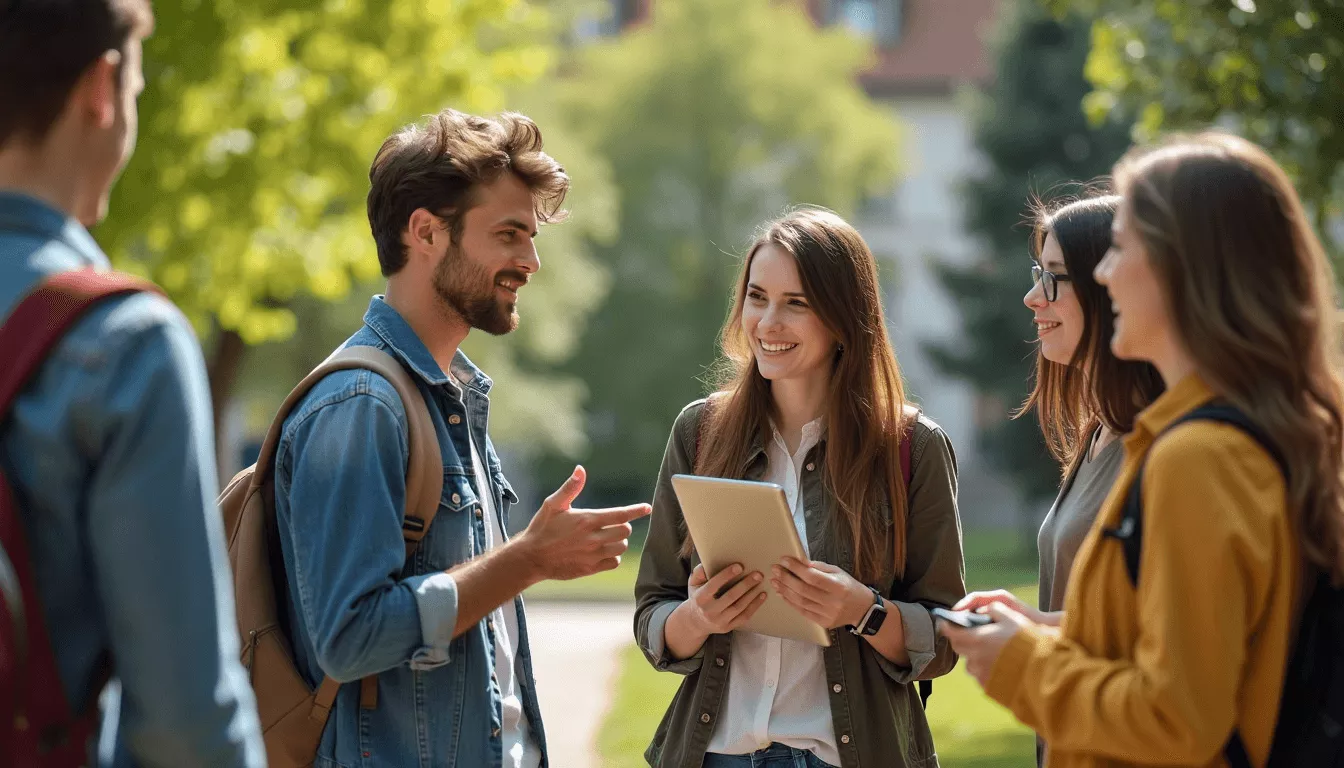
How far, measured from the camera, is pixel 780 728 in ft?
12.4

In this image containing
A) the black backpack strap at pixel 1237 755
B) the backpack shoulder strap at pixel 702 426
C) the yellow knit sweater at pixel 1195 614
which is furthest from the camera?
the backpack shoulder strap at pixel 702 426

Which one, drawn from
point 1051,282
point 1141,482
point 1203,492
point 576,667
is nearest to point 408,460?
point 1141,482

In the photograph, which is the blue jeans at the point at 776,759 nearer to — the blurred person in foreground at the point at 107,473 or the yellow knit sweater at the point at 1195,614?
the yellow knit sweater at the point at 1195,614

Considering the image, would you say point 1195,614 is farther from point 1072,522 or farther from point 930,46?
point 930,46

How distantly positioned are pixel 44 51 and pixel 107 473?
0.64 metres

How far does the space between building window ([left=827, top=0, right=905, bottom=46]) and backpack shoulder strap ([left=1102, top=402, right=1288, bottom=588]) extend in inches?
1848

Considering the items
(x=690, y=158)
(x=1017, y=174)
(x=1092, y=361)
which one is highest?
(x=1092, y=361)

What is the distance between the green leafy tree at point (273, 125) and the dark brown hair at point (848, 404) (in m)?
7.81

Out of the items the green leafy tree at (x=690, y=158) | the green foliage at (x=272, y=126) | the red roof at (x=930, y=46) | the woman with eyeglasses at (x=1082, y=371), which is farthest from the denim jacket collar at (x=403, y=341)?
the red roof at (x=930, y=46)

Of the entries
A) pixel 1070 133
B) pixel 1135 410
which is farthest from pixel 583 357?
pixel 1135 410

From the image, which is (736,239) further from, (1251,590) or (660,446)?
(1251,590)

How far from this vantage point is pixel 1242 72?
27.4 feet

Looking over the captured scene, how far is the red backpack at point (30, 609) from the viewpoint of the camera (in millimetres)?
2031

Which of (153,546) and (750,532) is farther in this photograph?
(750,532)
